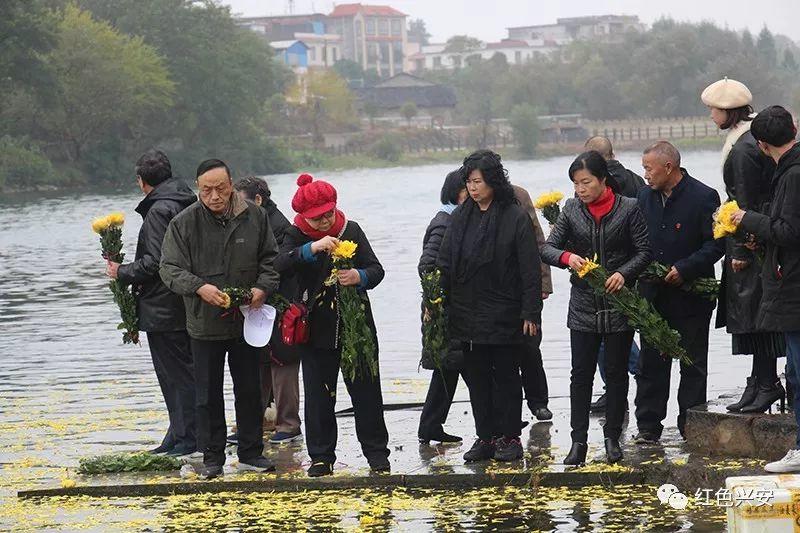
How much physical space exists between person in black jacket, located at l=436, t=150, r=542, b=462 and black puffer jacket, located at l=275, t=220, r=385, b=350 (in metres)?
0.46

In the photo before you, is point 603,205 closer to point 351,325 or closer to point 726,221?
point 726,221

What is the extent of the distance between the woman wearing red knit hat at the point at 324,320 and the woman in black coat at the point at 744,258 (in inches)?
77.7

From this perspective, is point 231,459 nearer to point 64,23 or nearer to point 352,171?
point 64,23

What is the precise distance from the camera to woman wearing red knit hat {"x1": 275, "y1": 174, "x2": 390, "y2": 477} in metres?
9.28

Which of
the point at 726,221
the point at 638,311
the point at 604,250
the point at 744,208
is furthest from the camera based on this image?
the point at 604,250

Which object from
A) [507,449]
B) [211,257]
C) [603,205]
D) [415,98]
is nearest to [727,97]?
[603,205]

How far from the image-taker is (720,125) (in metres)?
9.61

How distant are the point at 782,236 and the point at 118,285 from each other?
4081mm

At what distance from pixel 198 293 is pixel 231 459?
1.37 meters

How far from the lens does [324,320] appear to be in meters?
9.34

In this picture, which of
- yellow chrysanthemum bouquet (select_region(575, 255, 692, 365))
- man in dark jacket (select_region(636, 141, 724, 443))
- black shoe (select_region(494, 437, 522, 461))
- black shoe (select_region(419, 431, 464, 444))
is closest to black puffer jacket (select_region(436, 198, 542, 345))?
yellow chrysanthemum bouquet (select_region(575, 255, 692, 365))

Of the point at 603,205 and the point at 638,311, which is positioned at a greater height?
the point at 603,205

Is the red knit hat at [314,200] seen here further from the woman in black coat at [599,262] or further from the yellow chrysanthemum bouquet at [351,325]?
the woman in black coat at [599,262]

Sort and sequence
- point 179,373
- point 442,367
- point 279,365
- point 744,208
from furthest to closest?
1. point 279,365
2. point 179,373
3. point 442,367
4. point 744,208
